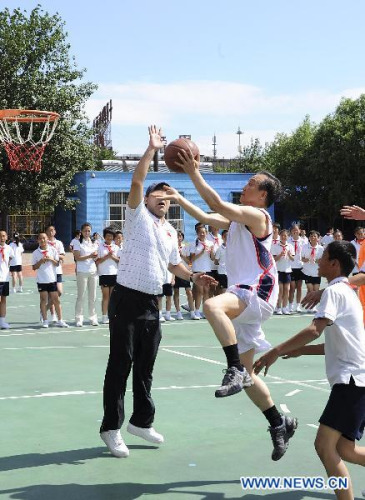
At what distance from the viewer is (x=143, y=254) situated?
20.5 ft

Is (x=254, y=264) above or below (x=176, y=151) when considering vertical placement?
below

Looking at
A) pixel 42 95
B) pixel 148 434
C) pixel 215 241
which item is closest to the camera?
pixel 148 434

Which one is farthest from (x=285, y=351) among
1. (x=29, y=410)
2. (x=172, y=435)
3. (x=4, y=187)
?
(x=4, y=187)

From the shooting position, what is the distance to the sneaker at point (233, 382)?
530 cm

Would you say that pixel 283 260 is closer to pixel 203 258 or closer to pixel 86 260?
pixel 203 258

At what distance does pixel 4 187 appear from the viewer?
39594 mm

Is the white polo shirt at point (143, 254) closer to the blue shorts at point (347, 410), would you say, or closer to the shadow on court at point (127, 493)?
the shadow on court at point (127, 493)

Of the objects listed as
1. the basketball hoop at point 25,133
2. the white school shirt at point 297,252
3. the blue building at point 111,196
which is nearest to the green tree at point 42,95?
the blue building at point 111,196

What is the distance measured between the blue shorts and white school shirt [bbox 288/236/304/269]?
45.2 feet

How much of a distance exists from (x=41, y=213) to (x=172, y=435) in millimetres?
40700

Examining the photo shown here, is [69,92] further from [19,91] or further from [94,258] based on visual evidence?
[94,258]

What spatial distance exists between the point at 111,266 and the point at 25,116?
23.1 ft

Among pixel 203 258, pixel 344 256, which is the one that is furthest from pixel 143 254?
pixel 203 258

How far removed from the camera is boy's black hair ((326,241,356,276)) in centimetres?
467
